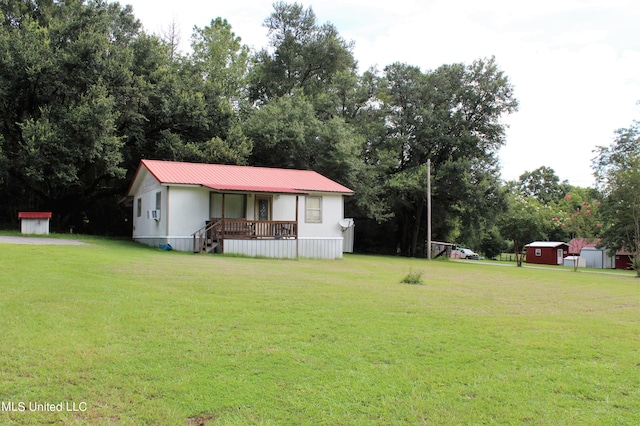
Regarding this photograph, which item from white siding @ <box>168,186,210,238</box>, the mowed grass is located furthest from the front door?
the mowed grass

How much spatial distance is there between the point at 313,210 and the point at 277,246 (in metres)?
3.50

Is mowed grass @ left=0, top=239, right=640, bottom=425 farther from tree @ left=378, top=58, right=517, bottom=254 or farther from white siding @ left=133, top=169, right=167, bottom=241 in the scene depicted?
tree @ left=378, top=58, right=517, bottom=254

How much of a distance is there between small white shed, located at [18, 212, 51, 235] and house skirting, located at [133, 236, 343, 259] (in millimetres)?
4022

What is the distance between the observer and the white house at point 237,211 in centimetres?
1942

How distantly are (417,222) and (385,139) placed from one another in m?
6.49

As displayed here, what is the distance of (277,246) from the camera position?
790 inches

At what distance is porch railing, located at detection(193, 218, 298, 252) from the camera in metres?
19.1

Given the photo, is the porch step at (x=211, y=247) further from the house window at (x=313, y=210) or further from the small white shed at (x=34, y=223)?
the small white shed at (x=34, y=223)

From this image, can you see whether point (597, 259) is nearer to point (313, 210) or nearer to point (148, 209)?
point (313, 210)

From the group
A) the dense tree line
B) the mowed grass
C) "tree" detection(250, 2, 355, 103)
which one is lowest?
the mowed grass

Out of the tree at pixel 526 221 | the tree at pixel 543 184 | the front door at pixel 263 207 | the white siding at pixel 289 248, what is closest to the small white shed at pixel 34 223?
the white siding at pixel 289 248

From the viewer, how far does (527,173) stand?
73625 mm

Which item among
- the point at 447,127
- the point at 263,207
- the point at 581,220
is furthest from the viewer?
the point at 581,220

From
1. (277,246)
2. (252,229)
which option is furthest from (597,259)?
(252,229)
